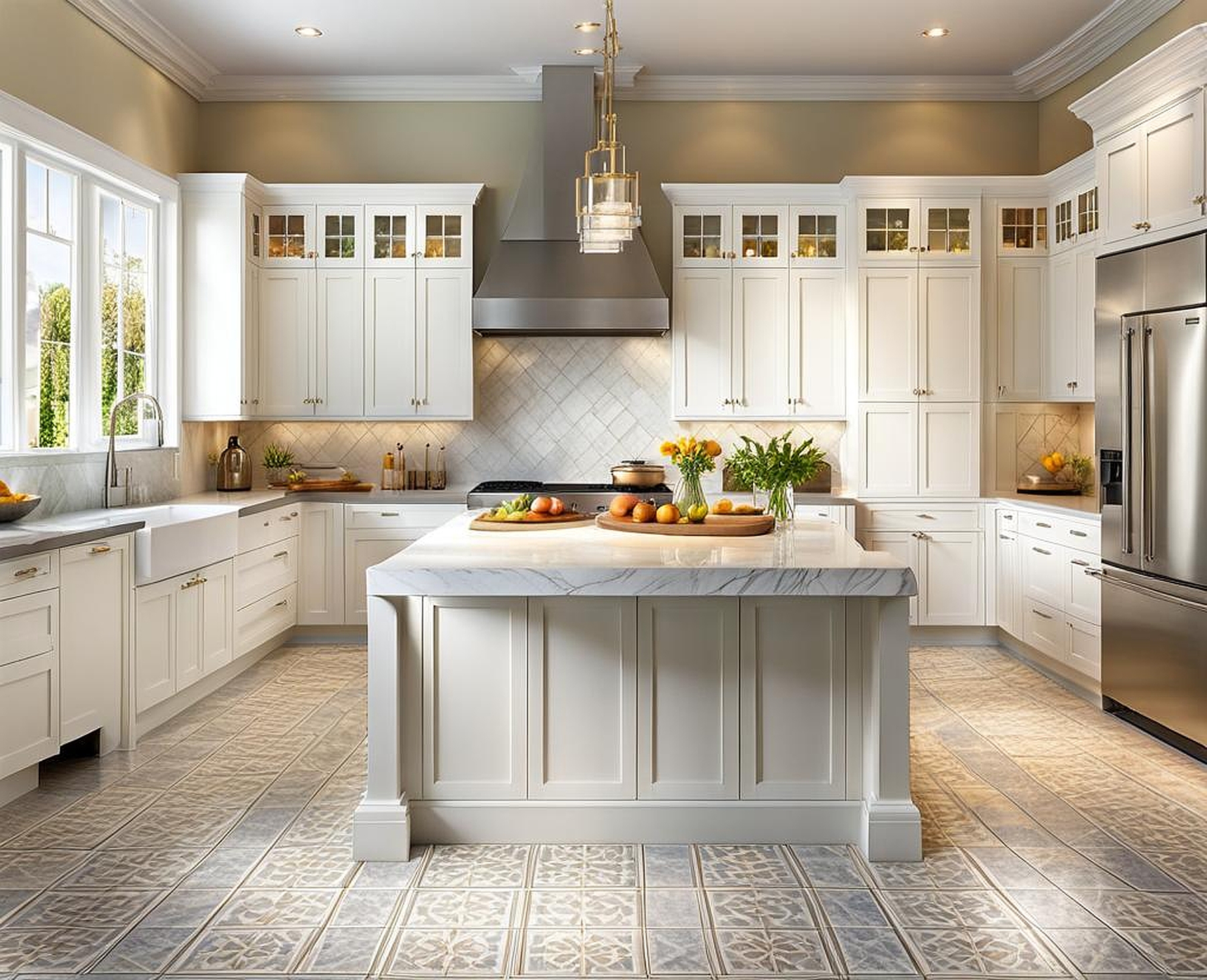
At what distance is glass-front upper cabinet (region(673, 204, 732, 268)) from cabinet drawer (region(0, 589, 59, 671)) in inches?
160

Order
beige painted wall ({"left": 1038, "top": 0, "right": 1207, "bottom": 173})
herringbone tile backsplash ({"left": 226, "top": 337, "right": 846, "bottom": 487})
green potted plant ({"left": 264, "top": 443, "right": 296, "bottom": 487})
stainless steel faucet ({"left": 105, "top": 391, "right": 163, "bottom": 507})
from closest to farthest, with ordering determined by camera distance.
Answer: stainless steel faucet ({"left": 105, "top": 391, "right": 163, "bottom": 507})
beige painted wall ({"left": 1038, "top": 0, "right": 1207, "bottom": 173})
green potted plant ({"left": 264, "top": 443, "right": 296, "bottom": 487})
herringbone tile backsplash ({"left": 226, "top": 337, "right": 846, "bottom": 487})

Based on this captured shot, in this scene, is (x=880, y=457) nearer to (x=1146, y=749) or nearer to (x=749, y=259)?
(x=749, y=259)

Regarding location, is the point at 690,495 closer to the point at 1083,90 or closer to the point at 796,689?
the point at 796,689

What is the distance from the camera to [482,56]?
6.20 m

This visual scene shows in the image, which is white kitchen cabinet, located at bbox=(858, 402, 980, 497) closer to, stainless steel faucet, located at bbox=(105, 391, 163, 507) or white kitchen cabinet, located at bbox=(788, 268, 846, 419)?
white kitchen cabinet, located at bbox=(788, 268, 846, 419)

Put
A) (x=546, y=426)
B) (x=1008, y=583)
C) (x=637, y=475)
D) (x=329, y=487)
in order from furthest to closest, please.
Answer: (x=546, y=426) → (x=329, y=487) → (x=637, y=475) → (x=1008, y=583)

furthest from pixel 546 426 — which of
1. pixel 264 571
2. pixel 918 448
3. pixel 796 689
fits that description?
pixel 796 689

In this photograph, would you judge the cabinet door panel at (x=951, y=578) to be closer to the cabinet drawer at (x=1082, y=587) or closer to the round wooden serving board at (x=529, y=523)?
the cabinet drawer at (x=1082, y=587)

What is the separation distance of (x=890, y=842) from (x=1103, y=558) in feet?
7.35

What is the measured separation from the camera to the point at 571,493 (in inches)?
243

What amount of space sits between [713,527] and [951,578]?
118 inches

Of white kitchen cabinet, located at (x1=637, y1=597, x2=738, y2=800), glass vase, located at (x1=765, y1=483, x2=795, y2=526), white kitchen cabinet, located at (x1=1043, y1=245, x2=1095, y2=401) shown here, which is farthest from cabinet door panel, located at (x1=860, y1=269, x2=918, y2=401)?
white kitchen cabinet, located at (x1=637, y1=597, x2=738, y2=800)

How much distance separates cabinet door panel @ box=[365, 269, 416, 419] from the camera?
6.43 meters

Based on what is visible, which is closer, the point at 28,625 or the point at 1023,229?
the point at 28,625
